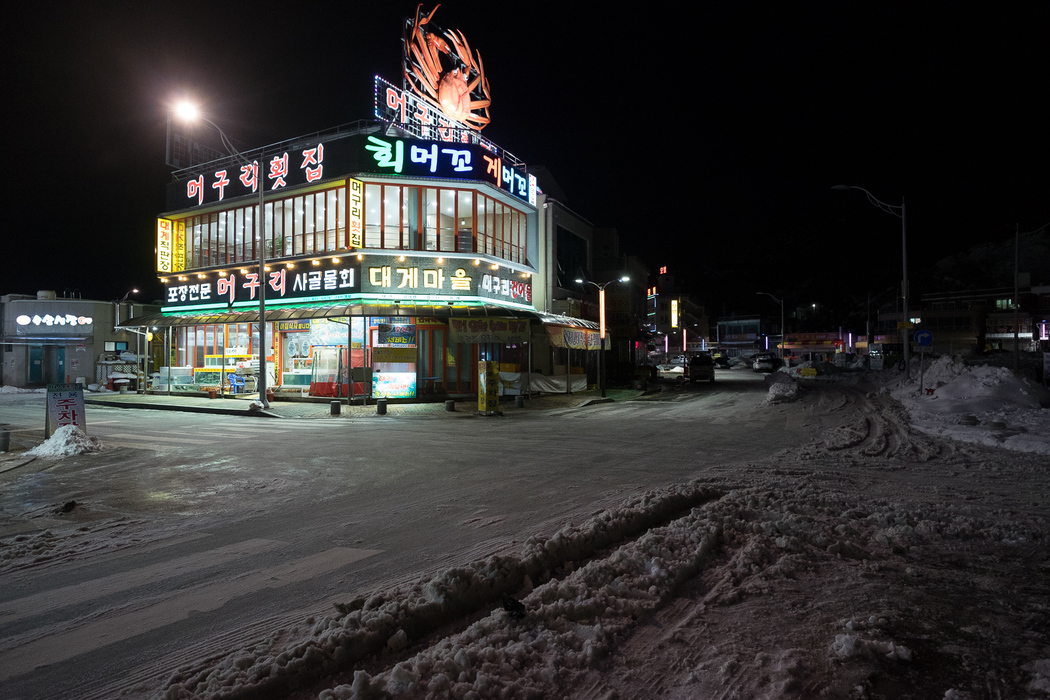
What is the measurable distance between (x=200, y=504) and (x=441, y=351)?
19462 millimetres

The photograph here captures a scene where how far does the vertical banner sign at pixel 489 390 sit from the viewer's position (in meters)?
20.3

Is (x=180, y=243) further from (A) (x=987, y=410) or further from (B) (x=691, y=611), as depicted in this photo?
(A) (x=987, y=410)

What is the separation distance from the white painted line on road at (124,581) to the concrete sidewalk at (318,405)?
14.4m

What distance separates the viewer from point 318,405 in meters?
23.8

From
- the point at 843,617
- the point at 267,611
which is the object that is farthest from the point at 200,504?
the point at 843,617

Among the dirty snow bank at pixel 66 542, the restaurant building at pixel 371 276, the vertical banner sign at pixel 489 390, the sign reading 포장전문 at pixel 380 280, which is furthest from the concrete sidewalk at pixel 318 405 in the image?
the dirty snow bank at pixel 66 542

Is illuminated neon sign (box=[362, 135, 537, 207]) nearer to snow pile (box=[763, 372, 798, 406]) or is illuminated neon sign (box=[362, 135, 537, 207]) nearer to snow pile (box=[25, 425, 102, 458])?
snow pile (box=[763, 372, 798, 406])

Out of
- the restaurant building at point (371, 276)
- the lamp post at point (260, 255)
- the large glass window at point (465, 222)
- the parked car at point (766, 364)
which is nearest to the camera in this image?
the lamp post at point (260, 255)

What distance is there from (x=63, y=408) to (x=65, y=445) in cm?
110

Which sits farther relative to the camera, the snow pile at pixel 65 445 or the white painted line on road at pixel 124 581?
the snow pile at pixel 65 445

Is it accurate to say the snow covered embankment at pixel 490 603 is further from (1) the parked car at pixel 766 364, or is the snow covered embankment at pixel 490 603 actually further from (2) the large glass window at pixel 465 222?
(1) the parked car at pixel 766 364

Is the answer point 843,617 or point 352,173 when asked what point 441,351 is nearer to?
point 352,173

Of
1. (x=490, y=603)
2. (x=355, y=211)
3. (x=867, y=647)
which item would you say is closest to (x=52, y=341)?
(x=355, y=211)

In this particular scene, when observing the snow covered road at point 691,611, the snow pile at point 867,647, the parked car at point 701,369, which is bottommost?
the snow covered road at point 691,611
